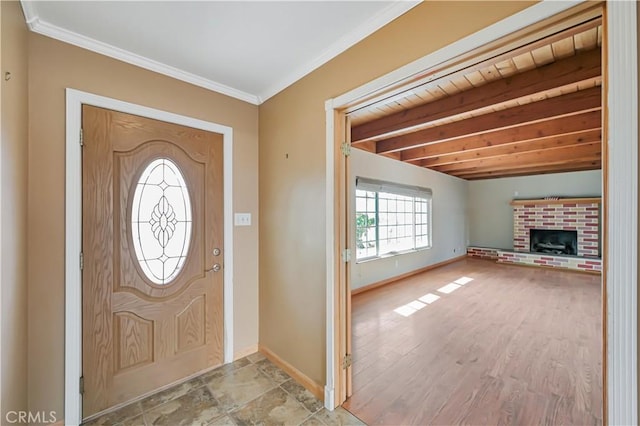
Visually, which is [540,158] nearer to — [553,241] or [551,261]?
[551,261]

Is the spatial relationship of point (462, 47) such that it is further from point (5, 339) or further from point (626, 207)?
point (5, 339)

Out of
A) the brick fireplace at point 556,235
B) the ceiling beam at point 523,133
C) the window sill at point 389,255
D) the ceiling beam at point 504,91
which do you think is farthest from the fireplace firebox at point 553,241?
the ceiling beam at point 504,91

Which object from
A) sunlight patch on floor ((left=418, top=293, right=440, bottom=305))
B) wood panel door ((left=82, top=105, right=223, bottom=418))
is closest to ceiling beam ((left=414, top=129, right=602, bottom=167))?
sunlight patch on floor ((left=418, top=293, right=440, bottom=305))

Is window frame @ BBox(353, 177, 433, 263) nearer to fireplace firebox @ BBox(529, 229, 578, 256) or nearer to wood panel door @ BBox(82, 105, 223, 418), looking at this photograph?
wood panel door @ BBox(82, 105, 223, 418)

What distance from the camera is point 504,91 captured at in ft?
8.16

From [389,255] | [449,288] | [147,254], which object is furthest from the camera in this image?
[389,255]

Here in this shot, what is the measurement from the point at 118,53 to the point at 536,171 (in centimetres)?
836

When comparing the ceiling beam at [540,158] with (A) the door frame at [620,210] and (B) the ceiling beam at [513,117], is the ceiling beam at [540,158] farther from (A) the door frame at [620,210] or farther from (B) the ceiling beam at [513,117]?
(A) the door frame at [620,210]

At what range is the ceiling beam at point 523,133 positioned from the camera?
3294mm

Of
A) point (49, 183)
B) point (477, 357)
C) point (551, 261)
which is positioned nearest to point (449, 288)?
point (477, 357)

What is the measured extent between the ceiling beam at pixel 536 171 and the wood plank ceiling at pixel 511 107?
40.1 inches

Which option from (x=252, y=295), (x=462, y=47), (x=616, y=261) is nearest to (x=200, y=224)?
(x=252, y=295)

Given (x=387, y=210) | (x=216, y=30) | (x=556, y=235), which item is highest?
(x=216, y=30)

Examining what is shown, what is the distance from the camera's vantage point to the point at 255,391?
81.5 inches
